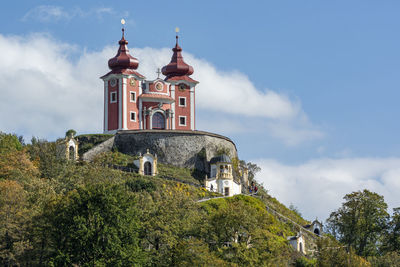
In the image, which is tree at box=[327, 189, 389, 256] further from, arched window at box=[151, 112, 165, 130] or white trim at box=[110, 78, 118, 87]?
white trim at box=[110, 78, 118, 87]

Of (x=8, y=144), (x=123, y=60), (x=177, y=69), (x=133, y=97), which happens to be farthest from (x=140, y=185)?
(x=177, y=69)

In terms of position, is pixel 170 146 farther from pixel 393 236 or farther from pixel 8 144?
pixel 393 236

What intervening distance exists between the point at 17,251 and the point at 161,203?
12406mm

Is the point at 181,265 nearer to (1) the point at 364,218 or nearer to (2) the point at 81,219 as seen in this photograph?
(2) the point at 81,219

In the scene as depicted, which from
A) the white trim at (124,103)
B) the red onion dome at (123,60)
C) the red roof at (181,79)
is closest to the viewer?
the white trim at (124,103)

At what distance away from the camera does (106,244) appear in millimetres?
53344

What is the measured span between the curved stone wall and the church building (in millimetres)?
3402

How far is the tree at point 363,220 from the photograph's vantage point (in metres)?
82.1

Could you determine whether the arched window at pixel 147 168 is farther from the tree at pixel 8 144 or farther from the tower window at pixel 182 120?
the tree at pixel 8 144

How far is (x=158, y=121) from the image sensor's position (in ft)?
324

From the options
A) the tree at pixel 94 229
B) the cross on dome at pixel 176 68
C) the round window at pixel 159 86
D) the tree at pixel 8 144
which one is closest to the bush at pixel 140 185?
the tree at pixel 8 144

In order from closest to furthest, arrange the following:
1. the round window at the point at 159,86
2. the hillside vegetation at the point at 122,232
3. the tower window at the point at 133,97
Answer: the hillside vegetation at the point at 122,232, the tower window at the point at 133,97, the round window at the point at 159,86

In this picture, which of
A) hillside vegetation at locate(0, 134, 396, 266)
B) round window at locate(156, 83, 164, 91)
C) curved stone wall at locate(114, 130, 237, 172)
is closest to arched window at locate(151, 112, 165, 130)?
round window at locate(156, 83, 164, 91)

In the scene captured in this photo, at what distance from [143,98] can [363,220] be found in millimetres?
31618
